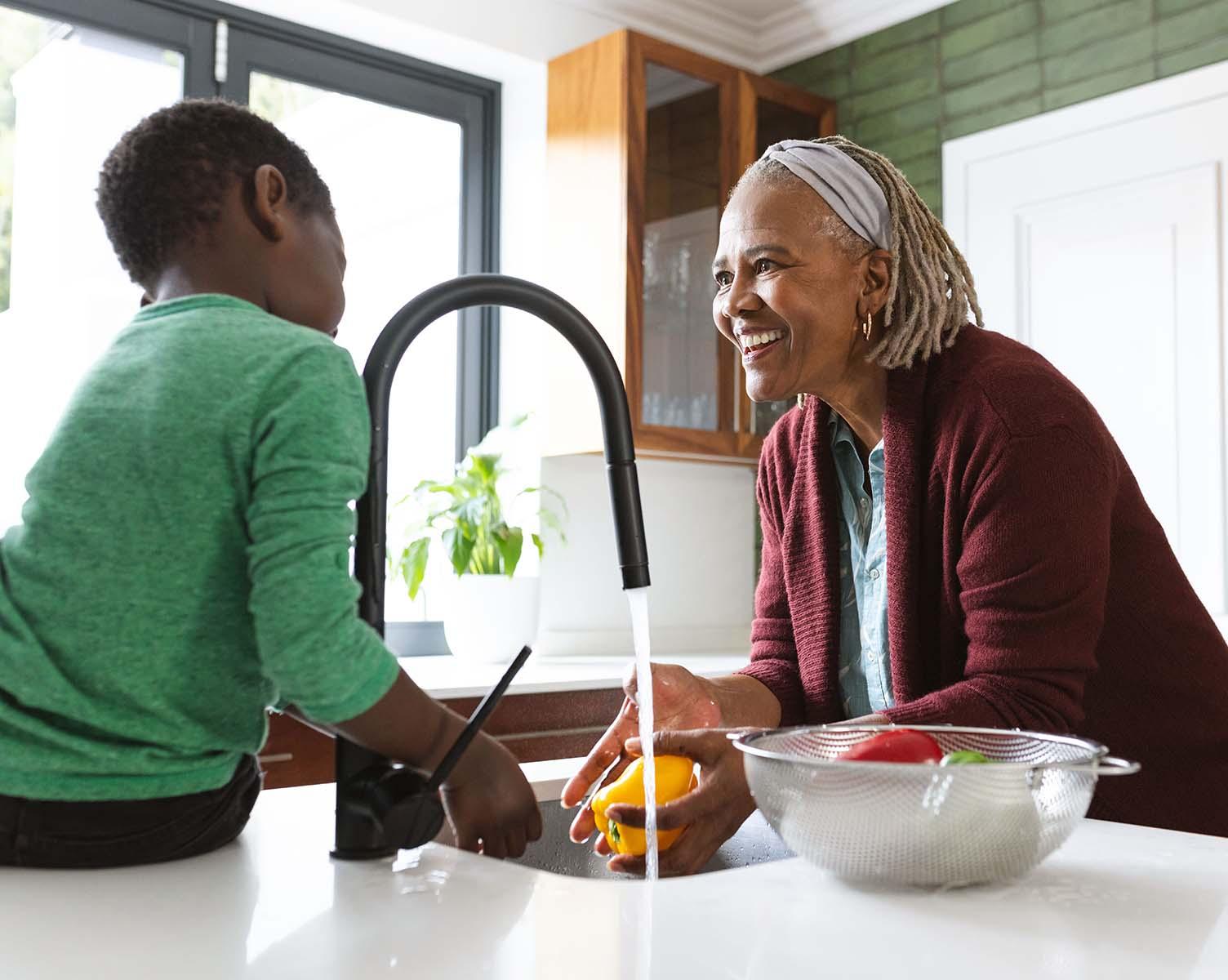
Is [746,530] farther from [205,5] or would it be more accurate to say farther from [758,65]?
[205,5]

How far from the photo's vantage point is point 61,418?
2.26 feet

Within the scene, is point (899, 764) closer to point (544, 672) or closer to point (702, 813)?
point (702, 813)

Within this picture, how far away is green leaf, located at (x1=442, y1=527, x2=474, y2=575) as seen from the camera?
2.74m

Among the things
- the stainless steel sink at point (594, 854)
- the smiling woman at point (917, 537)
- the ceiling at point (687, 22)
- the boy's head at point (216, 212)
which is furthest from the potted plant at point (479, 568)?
the boy's head at point (216, 212)

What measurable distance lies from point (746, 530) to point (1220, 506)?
4.34ft

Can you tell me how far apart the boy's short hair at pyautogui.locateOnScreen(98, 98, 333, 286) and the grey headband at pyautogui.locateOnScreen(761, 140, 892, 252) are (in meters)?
0.68

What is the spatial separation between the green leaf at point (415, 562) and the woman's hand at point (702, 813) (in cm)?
191

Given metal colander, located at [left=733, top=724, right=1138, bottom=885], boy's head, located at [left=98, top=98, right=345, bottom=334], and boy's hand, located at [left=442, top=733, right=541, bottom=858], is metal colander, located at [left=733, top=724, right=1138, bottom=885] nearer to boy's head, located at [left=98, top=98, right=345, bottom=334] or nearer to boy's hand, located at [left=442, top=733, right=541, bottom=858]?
boy's hand, located at [left=442, top=733, right=541, bottom=858]

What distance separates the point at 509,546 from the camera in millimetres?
2758

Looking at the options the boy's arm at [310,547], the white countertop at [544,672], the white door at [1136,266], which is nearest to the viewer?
the boy's arm at [310,547]

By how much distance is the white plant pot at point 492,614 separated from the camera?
2.72m

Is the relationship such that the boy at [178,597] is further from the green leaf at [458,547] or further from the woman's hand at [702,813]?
A: the green leaf at [458,547]

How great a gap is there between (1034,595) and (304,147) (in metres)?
1.88

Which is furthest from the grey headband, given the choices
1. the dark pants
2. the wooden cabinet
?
the wooden cabinet
